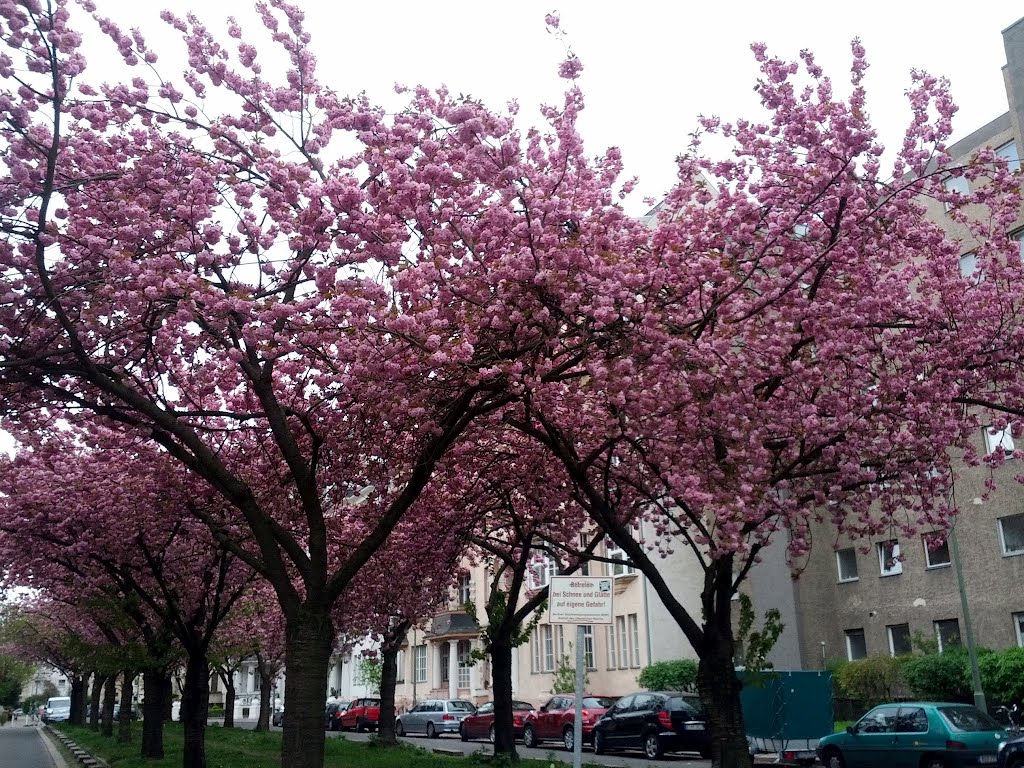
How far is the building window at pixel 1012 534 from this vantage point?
28.7 meters

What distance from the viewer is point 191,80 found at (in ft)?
35.2

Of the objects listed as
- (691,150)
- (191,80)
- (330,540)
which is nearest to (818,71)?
(691,150)

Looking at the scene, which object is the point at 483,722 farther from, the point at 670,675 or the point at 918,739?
the point at 918,739

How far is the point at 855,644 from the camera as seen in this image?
3506 cm

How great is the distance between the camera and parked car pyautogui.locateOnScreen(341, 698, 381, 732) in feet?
136

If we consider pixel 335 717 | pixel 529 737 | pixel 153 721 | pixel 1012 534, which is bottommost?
pixel 335 717

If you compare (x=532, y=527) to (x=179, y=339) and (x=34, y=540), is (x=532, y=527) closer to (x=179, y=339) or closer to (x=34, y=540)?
(x=179, y=339)

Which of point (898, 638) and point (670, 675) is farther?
point (670, 675)

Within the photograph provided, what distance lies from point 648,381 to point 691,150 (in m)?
3.13

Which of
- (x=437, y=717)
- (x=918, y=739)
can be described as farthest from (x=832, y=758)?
→ (x=437, y=717)

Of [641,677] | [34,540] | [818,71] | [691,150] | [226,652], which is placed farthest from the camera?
[641,677]

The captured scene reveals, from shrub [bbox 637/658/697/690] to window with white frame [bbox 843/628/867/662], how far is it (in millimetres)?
5668

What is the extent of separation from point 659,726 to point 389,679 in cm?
813

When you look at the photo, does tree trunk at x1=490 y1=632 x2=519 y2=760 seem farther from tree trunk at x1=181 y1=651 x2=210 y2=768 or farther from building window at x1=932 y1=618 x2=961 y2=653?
building window at x1=932 y1=618 x2=961 y2=653
